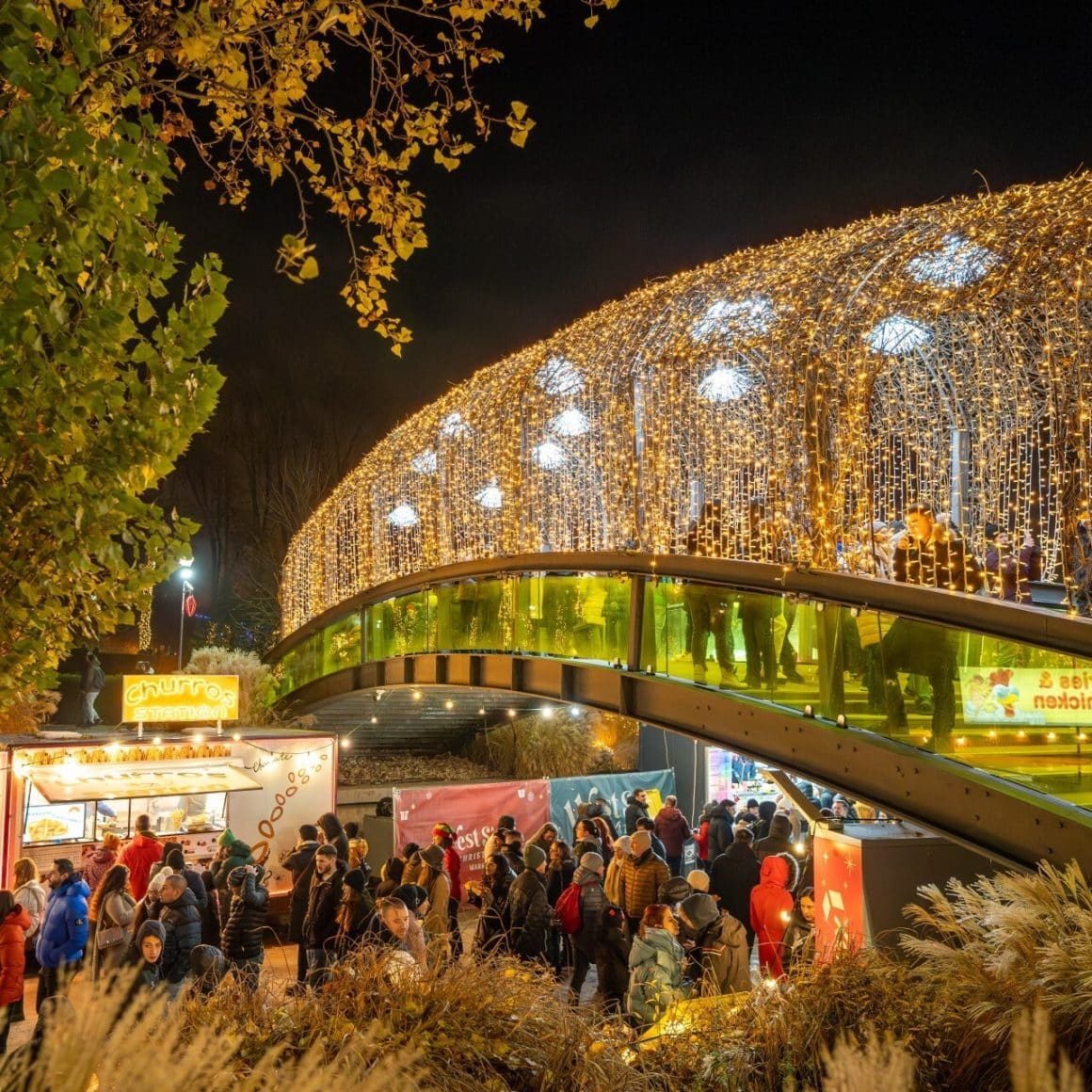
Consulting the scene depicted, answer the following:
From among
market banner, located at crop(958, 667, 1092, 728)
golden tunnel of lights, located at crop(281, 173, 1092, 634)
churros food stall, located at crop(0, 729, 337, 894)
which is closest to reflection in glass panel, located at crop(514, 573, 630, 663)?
golden tunnel of lights, located at crop(281, 173, 1092, 634)

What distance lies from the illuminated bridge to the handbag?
567 cm

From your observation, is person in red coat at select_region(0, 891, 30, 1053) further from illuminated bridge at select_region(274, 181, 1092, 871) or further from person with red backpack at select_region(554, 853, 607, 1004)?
illuminated bridge at select_region(274, 181, 1092, 871)

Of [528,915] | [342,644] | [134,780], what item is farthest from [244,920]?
[342,644]

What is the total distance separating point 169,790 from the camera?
12.6 m

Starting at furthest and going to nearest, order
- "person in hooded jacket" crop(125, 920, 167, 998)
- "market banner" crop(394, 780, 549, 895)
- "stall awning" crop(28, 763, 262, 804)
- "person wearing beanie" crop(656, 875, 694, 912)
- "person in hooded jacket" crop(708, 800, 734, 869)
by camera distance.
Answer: "person in hooded jacket" crop(708, 800, 734, 869)
"market banner" crop(394, 780, 549, 895)
"stall awning" crop(28, 763, 262, 804)
"person wearing beanie" crop(656, 875, 694, 912)
"person in hooded jacket" crop(125, 920, 167, 998)

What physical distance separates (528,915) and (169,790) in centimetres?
576

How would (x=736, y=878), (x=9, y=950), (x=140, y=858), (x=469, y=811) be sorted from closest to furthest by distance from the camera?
(x=9, y=950)
(x=736, y=878)
(x=140, y=858)
(x=469, y=811)

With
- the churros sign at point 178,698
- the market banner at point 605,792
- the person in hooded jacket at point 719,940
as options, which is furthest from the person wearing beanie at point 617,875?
the churros sign at point 178,698

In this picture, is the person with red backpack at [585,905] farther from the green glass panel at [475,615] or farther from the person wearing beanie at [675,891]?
the green glass panel at [475,615]

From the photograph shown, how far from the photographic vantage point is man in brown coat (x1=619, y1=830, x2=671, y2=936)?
31.7ft

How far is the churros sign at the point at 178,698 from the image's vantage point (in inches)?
587

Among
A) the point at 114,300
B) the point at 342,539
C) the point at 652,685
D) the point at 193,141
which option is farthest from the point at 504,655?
the point at 114,300

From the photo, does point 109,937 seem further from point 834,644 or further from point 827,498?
point 827,498

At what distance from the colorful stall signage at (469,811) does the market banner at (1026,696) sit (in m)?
6.78
